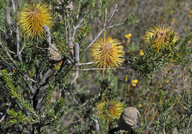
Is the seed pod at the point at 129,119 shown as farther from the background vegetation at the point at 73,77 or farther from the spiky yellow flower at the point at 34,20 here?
the spiky yellow flower at the point at 34,20

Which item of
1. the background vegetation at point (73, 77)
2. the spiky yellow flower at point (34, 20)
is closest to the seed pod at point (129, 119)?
the background vegetation at point (73, 77)

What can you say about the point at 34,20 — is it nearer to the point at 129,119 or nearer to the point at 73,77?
the point at 73,77

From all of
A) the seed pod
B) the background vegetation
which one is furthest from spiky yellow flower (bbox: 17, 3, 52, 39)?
the seed pod

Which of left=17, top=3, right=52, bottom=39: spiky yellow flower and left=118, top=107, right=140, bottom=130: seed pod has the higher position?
left=17, top=3, right=52, bottom=39: spiky yellow flower

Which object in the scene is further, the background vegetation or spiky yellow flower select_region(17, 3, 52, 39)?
spiky yellow flower select_region(17, 3, 52, 39)

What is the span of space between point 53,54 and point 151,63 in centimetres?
81

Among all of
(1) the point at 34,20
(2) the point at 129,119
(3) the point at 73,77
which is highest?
(1) the point at 34,20

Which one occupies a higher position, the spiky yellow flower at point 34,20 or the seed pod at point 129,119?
the spiky yellow flower at point 34,20

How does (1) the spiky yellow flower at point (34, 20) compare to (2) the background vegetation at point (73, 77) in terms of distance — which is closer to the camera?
(2) the background vegetation at point (73, 77)

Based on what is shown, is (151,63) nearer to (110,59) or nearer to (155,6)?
(110,59)

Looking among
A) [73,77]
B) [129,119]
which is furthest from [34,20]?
[129,119]

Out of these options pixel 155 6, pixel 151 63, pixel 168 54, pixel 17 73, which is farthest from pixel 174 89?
pixel 155 6

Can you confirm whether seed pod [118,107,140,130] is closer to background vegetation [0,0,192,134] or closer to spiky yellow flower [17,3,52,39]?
background vegetation [0,0,192,134]

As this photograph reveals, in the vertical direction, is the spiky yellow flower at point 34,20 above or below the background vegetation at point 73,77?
above
